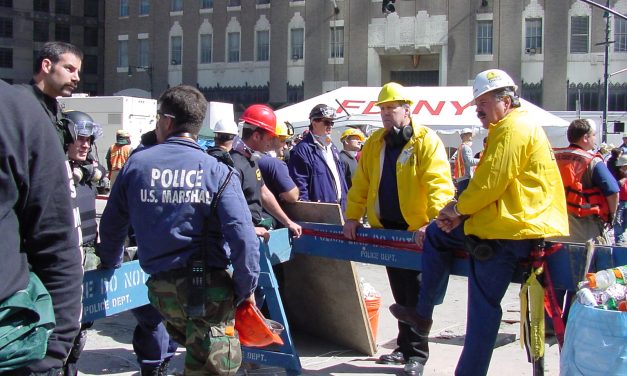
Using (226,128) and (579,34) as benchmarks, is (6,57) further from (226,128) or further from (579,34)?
(226,128)

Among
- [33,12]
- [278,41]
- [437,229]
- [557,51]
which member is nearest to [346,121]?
[437,229]

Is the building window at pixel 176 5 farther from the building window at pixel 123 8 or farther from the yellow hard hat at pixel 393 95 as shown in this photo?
the yellow hard hat at pixel 393 95

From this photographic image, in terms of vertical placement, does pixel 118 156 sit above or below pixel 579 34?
below

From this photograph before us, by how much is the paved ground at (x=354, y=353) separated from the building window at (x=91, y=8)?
56.9 metres

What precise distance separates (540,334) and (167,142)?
2.32m

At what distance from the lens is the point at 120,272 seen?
4.27m

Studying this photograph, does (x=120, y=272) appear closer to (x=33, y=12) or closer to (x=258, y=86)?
(x=258, y=86)

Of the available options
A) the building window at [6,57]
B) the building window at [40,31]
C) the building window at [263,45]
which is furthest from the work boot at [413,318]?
the building window at [40,31]

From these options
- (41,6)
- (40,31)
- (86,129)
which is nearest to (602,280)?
(86,129)

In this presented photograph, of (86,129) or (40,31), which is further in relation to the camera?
(40,31)

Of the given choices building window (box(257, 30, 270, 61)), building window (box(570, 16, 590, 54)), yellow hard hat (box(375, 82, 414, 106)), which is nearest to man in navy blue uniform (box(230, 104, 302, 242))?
yellow hard hat (box(375, 82, 414, 106))

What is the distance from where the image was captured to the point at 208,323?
3.65 metres

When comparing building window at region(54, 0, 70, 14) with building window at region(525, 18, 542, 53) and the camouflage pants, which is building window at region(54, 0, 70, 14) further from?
the camouflage pants

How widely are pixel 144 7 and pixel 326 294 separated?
157ft
